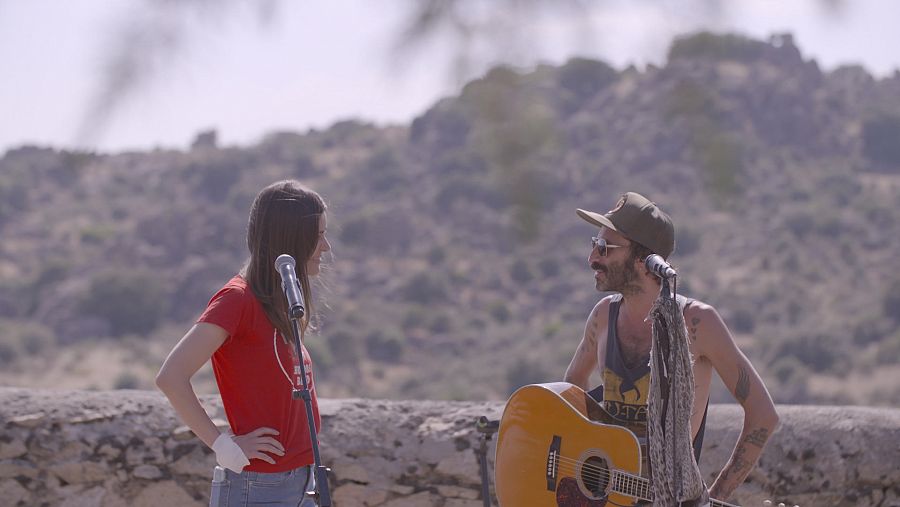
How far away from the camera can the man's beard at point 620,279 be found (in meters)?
2.84

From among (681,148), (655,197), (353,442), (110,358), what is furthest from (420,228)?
(110,358)

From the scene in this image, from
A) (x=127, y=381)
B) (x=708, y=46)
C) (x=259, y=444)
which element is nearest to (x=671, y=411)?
(x=259, y=444)

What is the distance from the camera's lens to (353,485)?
Answer: 342cm

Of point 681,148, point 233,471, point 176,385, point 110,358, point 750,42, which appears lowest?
point 110,358

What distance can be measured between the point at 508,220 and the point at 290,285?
29.9 inches

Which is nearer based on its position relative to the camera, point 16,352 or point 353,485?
point 353,485

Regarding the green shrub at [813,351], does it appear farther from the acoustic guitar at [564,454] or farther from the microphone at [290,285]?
the microphone at [290,285]

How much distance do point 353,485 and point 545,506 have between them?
0.85 metres

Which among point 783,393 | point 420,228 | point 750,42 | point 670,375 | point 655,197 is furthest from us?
point 783,393

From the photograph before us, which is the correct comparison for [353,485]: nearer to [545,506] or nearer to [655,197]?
[545,506]

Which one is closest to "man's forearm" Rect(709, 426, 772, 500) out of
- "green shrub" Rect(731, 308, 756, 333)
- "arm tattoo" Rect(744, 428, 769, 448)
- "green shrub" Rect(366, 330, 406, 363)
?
"arm tattoo" Rect(744, 428, 769, 448)

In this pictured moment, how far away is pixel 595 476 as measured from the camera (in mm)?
2686

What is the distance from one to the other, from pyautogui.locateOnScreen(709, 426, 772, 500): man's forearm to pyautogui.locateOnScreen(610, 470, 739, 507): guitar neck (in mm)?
56

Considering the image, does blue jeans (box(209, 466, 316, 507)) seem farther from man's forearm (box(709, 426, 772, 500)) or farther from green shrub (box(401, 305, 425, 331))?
green shrub (box(401, 305, 425, 331))
